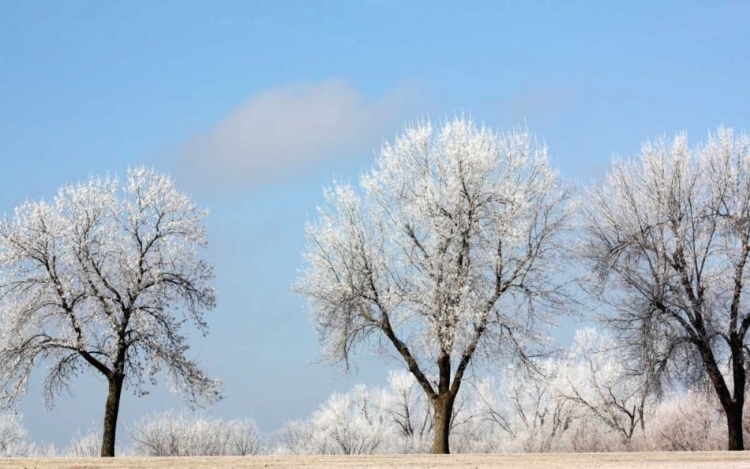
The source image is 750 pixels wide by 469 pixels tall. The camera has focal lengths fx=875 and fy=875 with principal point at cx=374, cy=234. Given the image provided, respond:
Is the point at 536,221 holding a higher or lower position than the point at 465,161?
lower

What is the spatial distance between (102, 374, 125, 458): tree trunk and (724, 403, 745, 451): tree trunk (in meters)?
22.2

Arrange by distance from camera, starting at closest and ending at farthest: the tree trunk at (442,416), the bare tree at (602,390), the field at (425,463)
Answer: the field at (425,463) < the tree trunk at (442,416) < the bare tree at (602,390)

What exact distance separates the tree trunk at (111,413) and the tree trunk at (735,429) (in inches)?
876

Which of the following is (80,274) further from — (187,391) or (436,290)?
(436,290)

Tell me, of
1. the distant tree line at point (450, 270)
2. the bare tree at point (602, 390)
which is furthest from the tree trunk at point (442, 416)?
the bare tree at point (602, 390)

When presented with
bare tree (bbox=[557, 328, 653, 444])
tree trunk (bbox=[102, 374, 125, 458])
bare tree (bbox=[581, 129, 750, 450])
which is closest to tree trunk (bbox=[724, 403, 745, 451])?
bare tree (bbox=[581, 129, 750, 450])

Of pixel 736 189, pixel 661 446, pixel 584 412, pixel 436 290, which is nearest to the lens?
pixel 436 290

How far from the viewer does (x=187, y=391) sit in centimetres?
3162

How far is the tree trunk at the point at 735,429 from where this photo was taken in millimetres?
32094

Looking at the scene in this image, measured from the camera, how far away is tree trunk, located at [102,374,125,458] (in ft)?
99.3

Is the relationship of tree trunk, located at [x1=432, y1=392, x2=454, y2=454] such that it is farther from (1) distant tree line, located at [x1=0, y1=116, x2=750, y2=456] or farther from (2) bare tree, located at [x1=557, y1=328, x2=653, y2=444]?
(2) bare tree, located at [x1=557, y1=328, x2=653, y2=444]

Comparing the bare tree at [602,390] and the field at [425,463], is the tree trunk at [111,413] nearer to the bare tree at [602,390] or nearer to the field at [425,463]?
the field at [425,463]

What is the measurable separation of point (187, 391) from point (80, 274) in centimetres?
A: 564

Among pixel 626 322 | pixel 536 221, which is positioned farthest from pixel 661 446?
pixel 536 221
